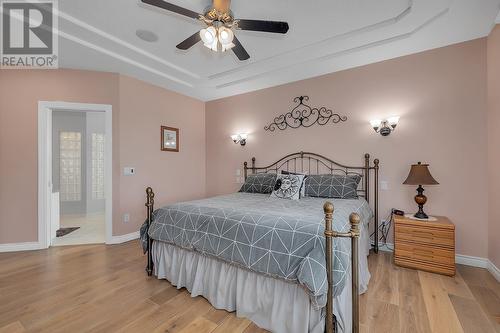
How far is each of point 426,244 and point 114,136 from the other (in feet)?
14.6

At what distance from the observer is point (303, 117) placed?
3781mm

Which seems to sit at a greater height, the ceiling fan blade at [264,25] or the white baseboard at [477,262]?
the ceiling fan blade at [264,25]

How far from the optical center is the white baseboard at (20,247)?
314cm

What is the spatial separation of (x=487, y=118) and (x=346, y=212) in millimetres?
2078

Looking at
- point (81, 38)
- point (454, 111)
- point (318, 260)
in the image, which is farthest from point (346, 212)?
point (81, 38)

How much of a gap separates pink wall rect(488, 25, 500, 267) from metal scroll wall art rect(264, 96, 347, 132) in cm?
155

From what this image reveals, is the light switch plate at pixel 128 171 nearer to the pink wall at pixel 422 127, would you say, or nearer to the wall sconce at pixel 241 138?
the wall sconce at pixel 241 138

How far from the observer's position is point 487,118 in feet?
8.27

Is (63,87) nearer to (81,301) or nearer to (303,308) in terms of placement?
(81,301)

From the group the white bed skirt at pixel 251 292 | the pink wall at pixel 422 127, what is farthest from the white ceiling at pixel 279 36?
the white bed skirt at pixel 251 292

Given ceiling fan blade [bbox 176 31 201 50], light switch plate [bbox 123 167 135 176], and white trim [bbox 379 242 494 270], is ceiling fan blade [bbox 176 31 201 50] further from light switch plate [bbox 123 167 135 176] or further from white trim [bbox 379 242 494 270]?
white trim [bbox 379 242 494 270]

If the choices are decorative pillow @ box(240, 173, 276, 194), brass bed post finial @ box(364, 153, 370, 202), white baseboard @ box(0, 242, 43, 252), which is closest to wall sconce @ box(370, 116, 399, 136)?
brass bed post finial @ box(364, 153, 370, 202)

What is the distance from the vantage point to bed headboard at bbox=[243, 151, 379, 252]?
3.15 m

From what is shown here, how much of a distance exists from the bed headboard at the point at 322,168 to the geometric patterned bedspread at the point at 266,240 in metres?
1.18
